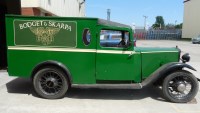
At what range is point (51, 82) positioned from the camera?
7.10m

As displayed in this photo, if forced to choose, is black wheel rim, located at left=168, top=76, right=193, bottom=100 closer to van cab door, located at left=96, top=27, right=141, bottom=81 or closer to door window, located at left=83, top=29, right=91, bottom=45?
van cab door, located at left=96, top=27, right=141, bottom=81

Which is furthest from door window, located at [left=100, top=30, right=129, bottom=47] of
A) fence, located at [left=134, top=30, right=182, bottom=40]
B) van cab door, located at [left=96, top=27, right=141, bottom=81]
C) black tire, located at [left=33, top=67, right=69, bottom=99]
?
fence, located at [left=134, top=30, right=182, bottom=40]

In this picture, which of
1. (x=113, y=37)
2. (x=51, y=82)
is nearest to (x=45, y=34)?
(x=51, y=82)

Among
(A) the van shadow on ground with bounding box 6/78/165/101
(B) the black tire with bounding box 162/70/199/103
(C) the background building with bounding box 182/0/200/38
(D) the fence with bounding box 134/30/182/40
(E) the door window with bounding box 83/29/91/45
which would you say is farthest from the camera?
(D) the fence with bounding box 134/30/182/40

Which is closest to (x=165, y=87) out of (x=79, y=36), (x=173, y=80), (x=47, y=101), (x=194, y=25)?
(x=173, y=80)

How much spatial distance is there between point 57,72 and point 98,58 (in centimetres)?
104

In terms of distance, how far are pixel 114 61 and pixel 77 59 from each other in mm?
879

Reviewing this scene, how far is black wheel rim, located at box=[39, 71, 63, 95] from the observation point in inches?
279

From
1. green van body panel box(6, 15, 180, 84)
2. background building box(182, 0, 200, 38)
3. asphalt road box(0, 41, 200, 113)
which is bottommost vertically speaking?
asphalt road box(0, 41, 200, 113)

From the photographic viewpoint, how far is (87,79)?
7.04 meters

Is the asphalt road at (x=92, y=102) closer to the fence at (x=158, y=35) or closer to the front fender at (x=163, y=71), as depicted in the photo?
the front fender at (x=163, y=71)

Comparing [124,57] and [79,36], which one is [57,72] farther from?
[124,57]

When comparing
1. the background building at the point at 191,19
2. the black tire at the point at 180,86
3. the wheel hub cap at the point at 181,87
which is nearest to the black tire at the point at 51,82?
the black tire at the point at 180,86

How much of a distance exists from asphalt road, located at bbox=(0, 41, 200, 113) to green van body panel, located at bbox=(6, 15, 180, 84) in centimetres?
51
